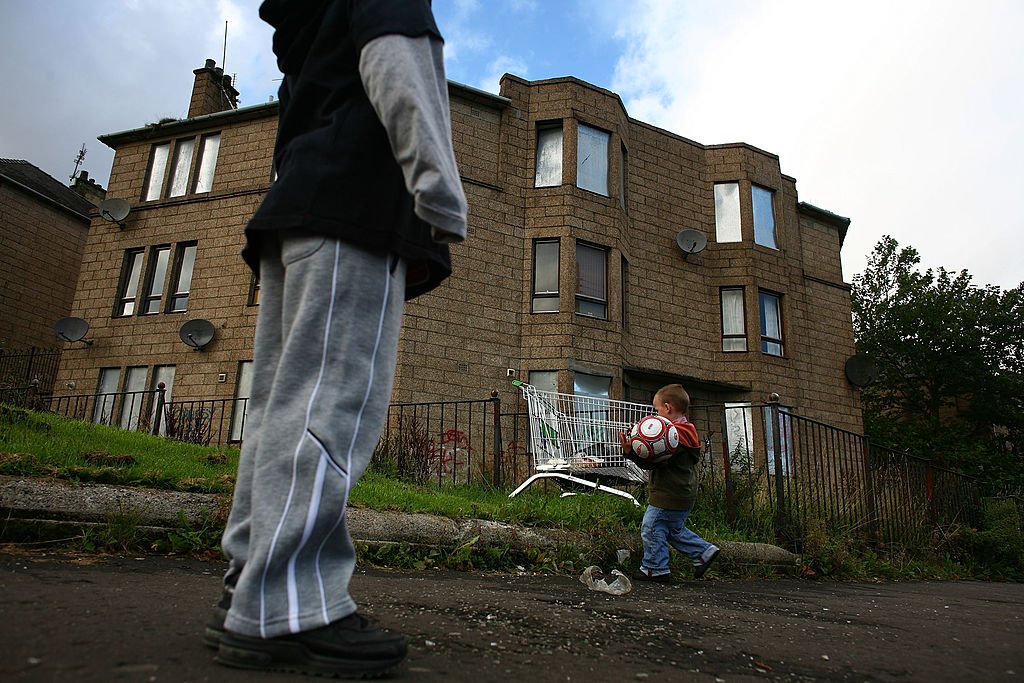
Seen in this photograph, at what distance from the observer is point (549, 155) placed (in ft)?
56.1

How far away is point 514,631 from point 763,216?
18.7 metres

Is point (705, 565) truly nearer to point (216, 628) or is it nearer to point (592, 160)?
point (216, 628)

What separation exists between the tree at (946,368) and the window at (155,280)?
23.6 m

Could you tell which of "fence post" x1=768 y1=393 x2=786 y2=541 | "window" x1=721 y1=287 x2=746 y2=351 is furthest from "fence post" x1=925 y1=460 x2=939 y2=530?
"window" x1=721 y1=287 x2=746 y2=351

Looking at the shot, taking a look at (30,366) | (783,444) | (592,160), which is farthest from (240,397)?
(783,444)

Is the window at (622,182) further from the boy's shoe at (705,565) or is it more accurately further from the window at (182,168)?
the boy's shoe at (705,565)

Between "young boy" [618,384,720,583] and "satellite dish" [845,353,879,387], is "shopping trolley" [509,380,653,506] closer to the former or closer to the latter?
"young boy" [618,384,720,583]

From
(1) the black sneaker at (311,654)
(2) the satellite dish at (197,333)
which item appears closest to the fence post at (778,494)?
(1) the black sneaker at (311,654)

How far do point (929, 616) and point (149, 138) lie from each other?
A: 20.2 m

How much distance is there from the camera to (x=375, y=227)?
2004mm

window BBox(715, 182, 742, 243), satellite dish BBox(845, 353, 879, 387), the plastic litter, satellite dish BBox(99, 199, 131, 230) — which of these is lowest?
the plastic litter

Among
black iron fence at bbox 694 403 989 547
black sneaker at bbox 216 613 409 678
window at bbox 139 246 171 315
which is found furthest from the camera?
window at bbox 139 246 171 315

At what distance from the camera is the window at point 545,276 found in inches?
628

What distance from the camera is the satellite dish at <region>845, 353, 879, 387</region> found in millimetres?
19141
